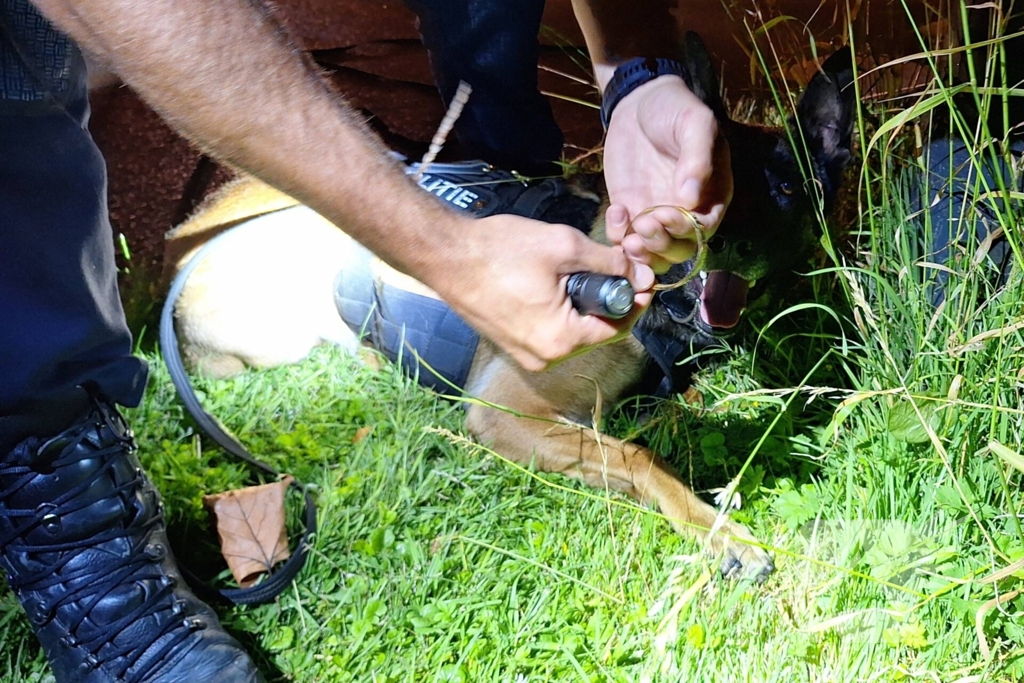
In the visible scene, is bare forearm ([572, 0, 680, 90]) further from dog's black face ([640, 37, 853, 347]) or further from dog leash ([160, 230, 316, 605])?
dog leash ([160, 230, 316, 605])

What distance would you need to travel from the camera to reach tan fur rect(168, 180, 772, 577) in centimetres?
198

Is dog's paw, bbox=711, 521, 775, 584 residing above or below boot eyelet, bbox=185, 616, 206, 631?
below

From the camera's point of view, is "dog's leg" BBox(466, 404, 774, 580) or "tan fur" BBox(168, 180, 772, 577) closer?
"dog's leg" BBox(466, 404, 774, 580)

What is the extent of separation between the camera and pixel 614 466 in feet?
6.21

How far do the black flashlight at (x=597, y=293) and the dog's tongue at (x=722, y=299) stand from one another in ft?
3.54

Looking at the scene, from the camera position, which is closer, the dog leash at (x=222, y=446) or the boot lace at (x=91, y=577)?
the boot lace at (x=91, y=577)

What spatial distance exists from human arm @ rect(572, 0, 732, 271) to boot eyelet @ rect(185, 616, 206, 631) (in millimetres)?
1108

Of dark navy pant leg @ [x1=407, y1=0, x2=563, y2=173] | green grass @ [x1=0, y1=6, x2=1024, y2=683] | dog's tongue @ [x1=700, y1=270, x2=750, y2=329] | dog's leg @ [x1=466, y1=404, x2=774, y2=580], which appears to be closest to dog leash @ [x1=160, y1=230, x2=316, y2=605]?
green grass @ [x1=0, y1=6, x2=1024, y2=683]

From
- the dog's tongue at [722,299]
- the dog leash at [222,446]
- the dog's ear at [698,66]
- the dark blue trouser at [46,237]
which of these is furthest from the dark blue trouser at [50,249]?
the dog's tongue at [722,299]

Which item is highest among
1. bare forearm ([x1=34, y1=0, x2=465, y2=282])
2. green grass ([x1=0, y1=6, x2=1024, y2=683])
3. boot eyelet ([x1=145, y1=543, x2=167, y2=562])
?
bare forearm ([x1=34, y1=0, x2=465, y2=282])

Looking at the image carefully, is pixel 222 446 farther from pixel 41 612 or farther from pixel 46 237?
pixel 46 237

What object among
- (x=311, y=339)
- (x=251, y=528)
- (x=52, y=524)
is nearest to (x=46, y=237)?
(x=52, y=524)

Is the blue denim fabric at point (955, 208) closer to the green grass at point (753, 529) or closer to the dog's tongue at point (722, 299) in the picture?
the green grass at point (753, 529)

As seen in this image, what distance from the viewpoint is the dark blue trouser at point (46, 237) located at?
55.0 inches
